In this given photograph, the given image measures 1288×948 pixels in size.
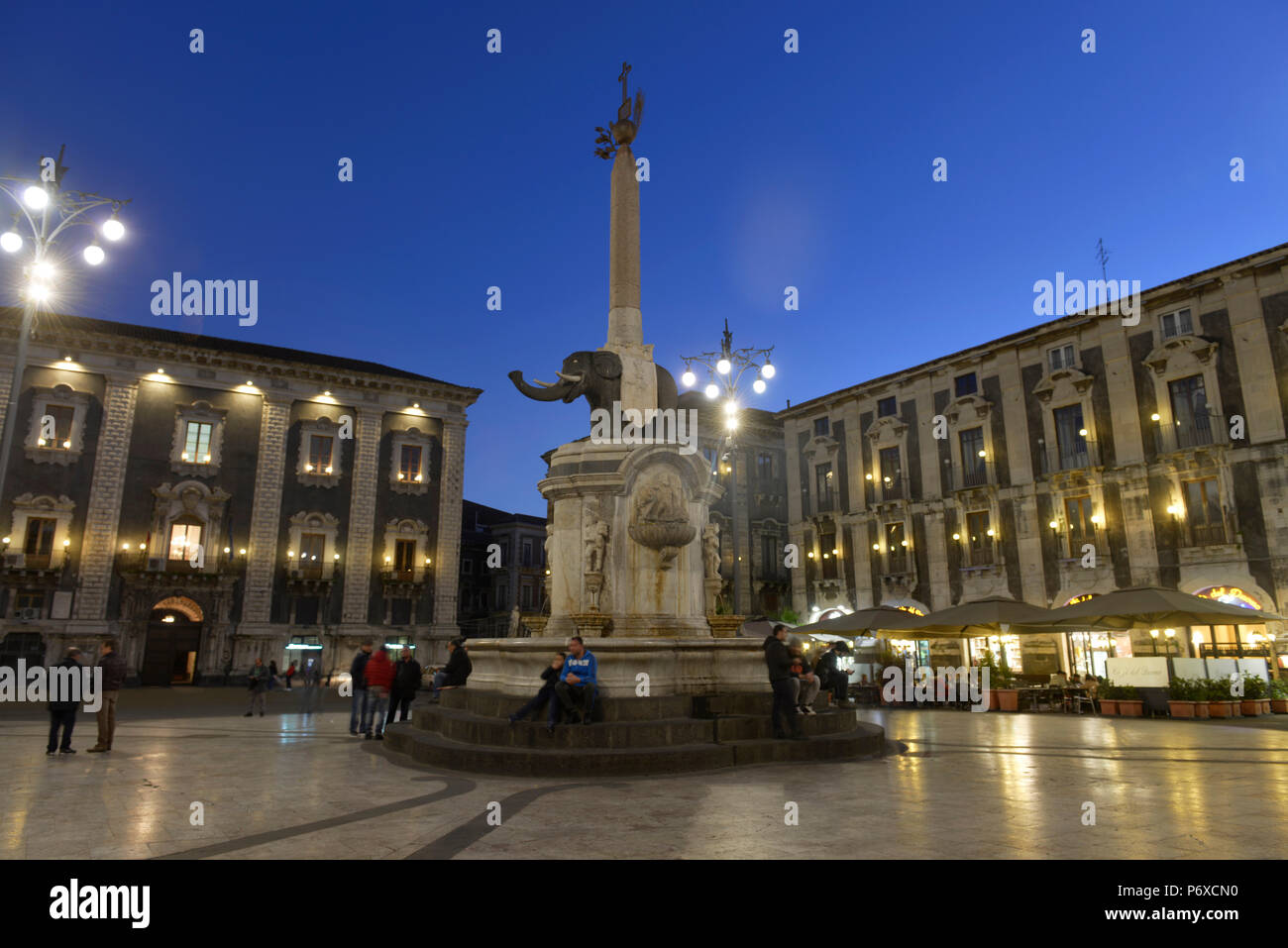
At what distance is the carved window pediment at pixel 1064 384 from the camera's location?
29.0 meters

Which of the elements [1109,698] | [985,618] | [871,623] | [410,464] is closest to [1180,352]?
[985,618]

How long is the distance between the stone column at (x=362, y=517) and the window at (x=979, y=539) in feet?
91.2

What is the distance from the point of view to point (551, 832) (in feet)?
19.2

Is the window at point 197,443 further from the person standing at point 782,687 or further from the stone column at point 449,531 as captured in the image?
the person standing at point 782,687

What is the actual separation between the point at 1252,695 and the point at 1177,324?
14.4 metres

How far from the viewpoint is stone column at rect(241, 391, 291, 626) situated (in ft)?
118

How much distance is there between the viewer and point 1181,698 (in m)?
17.5

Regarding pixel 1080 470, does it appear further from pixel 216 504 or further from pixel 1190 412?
pixel 216 504

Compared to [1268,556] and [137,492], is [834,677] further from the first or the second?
[137,492]

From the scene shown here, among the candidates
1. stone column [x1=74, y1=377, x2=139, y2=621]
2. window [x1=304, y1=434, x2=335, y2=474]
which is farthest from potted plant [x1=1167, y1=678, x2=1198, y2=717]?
stone column [x1=74, y1=377, x2=139, y2=621]

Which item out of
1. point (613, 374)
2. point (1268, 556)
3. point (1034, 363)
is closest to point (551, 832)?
point (613, 374)

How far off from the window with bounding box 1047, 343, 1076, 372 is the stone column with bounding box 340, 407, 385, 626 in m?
31.1

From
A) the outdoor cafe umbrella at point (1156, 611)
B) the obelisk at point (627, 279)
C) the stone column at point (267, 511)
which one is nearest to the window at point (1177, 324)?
the outdoor cafe umbrella at point (1156, 611)

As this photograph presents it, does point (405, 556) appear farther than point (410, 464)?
No
